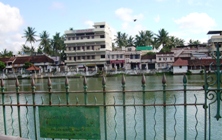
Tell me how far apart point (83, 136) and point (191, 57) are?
44.7 meters

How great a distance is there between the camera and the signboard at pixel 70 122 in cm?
332

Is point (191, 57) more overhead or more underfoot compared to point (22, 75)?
more overhead

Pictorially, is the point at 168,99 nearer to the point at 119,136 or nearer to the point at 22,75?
the point at 119,136

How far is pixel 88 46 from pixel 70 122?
46.4m

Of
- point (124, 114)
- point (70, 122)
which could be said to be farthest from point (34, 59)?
point (124, 114)

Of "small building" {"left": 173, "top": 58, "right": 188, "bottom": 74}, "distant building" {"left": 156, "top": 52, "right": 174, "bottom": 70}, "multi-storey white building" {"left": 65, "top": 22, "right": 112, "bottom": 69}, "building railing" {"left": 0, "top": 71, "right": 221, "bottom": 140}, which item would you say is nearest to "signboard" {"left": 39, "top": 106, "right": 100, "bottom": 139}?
"building railing" {"left": 0, "top": 71, "right": 221, "bottom": 140}

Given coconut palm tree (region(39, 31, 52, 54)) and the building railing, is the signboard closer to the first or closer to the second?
the building railing

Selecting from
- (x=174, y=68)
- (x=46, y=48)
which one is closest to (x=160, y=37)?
(x=174, y=68)

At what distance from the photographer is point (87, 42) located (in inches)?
1913

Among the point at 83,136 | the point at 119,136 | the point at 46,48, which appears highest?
the point at 46,48

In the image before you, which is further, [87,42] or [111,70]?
[87,42]

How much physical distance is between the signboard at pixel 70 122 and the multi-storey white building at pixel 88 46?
146 feet

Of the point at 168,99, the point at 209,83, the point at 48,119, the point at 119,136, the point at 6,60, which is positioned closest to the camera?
the point at 209,83

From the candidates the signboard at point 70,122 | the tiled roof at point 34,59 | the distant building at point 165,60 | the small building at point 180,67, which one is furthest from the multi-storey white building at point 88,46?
the signboard at point 70,122
